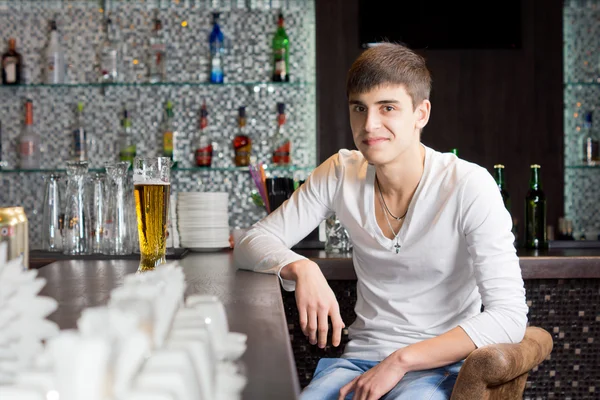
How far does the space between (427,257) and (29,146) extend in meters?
2.95

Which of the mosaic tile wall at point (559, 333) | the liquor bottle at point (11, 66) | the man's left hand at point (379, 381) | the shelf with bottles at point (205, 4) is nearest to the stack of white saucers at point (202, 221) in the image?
the mosaic tile wall at point (559, 333)

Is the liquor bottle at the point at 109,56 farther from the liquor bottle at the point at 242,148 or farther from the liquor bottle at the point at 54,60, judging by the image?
the liquor bottle at the point at 242,148

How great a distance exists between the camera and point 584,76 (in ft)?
13.2

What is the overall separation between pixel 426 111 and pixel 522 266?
53 centimetres

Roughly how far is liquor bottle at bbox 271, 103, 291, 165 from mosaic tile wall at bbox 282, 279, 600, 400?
188 cm

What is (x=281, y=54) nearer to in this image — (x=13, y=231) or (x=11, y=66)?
(x=11, y=66)

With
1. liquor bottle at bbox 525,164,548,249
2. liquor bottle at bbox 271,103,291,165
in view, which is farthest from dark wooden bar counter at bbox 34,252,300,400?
liquor bottle at bbox 271,103,291,165

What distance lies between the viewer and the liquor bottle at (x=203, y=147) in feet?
13.0

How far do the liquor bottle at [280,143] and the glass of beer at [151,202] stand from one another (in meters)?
2.54

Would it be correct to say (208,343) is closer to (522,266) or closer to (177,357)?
(177,357)

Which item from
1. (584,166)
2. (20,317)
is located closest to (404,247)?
(20,317)

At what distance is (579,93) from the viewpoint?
4012mm

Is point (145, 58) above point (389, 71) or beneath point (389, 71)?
above

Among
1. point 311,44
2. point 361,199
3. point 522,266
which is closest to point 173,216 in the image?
point 361,199
